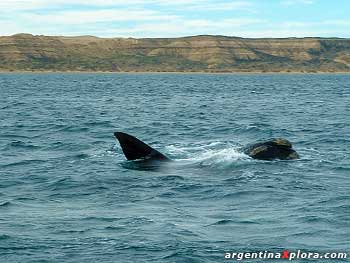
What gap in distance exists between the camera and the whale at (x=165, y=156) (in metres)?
27.4

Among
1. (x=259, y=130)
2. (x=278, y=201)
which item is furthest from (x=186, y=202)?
(x=259, y=130)

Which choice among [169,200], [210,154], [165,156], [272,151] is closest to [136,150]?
[165,156]

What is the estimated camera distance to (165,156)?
2820 centimetres

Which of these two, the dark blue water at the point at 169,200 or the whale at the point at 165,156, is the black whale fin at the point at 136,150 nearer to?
the whale at the point at 165,156

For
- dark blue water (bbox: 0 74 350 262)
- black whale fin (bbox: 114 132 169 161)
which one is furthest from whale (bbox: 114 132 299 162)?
dark blue water (bbox: 0 74 350 262)

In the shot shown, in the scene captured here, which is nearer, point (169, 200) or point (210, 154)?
point (169, 200)

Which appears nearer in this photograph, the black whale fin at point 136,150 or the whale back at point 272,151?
the black whale fin at point 136,150

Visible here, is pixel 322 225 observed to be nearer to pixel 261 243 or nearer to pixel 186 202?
pixel 261 243

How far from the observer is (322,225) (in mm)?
17500

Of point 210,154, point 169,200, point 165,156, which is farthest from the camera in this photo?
point 210,154

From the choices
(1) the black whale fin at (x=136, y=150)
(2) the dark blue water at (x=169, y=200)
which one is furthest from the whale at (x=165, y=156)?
(2) the dark blue water at (x=169, y=200)

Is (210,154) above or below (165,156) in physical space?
below

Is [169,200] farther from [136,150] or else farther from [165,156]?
[165,156]

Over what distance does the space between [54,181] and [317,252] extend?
11.8 meters
